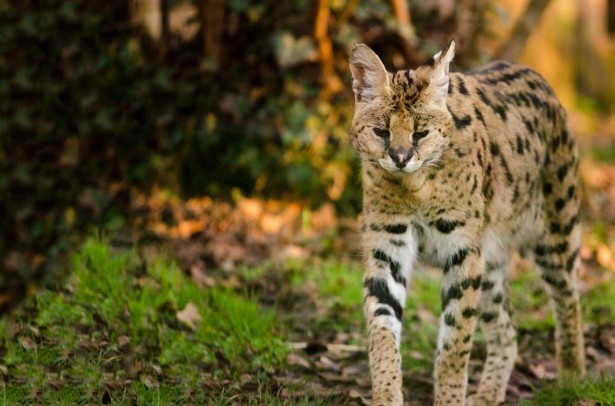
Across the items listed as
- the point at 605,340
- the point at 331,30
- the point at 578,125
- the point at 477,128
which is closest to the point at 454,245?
the point at 477,128

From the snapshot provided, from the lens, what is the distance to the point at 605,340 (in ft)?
24.8

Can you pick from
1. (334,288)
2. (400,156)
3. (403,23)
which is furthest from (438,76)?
(403,23)

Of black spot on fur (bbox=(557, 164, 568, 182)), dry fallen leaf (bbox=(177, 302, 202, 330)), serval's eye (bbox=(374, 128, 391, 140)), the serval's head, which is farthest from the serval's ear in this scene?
dry fallen leaf (bbox=(177, 302, 202, 330))

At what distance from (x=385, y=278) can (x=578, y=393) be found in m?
1.39

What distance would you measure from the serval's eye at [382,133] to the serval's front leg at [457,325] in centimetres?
80

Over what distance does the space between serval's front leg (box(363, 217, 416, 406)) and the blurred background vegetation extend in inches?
145

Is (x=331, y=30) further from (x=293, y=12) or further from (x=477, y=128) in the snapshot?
(x=477, y=128)

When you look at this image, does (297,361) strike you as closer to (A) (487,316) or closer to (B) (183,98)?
(A) (487,316)

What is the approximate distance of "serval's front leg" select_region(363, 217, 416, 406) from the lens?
18.5 feet

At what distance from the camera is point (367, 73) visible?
5.64 meters

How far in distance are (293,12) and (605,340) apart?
13.9 feet

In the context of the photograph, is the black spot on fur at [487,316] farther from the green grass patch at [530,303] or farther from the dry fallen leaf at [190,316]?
the dry fallen leaf at [190,316]

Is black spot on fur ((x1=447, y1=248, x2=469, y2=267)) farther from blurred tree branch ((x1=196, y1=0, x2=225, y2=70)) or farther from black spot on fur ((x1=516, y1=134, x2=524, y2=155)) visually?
blurred tree branch ((x1=196, y1=0, x2=225, y2=70))

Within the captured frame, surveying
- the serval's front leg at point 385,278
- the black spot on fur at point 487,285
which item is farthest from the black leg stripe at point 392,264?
the black spot on fur at point 487,285
